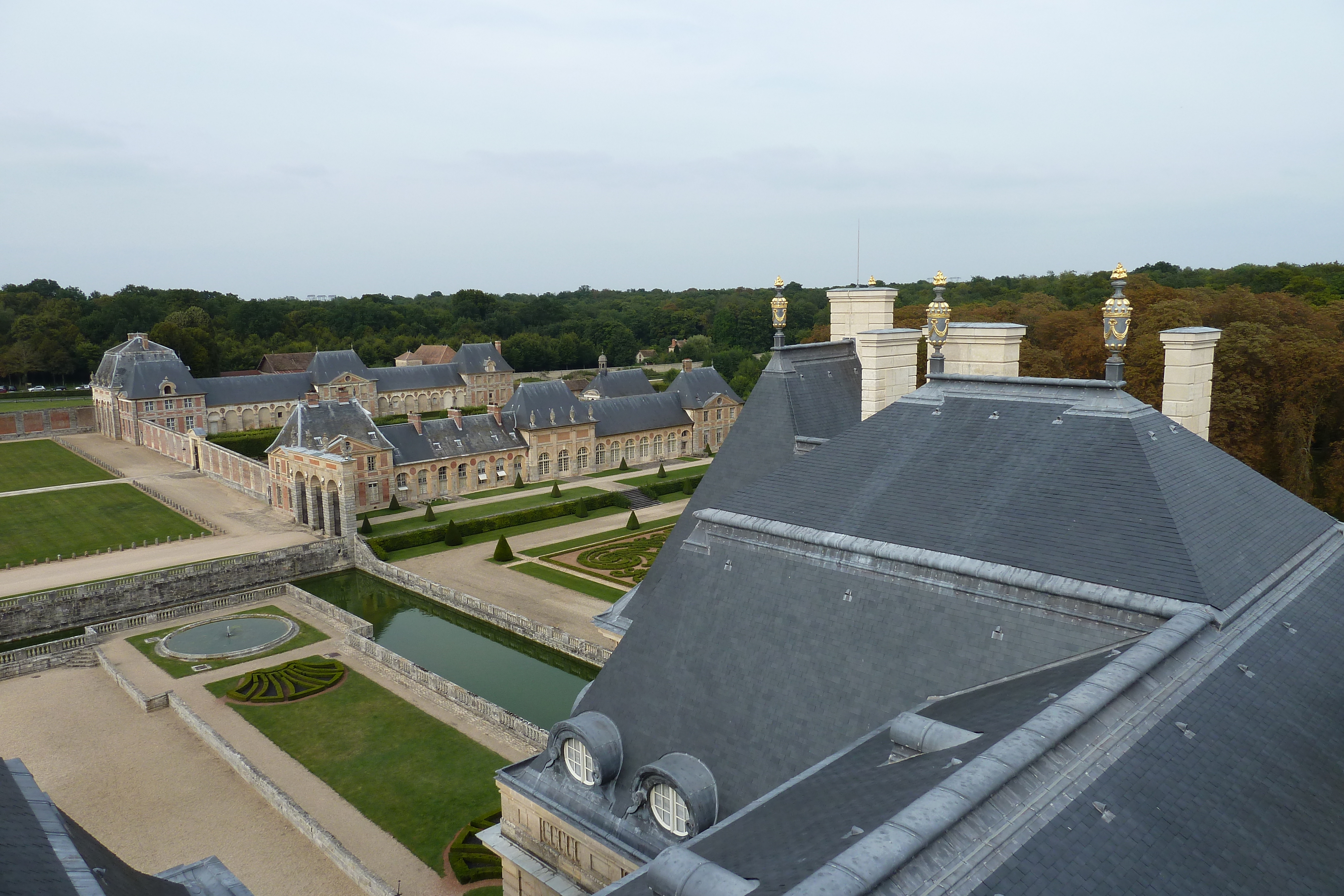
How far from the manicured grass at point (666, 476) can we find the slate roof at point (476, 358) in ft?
111

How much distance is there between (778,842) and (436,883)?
12.2 metres

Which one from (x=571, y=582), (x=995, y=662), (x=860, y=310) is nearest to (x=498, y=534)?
(x=571, y=582)

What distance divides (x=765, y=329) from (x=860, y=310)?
342 ft

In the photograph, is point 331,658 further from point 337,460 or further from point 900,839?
point 900,839

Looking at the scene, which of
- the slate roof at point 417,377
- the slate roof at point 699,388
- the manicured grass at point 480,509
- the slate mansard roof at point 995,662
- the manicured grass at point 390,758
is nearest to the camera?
the slate mansard roof at point 995,662

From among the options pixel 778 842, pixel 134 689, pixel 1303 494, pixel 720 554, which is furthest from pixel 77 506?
pixel 1303 494

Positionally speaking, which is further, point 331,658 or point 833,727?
point 331,658

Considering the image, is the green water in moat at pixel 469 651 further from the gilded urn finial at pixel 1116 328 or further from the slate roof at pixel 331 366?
the slate roof at pixel 331 366

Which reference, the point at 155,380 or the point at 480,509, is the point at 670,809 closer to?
the point at 480,509

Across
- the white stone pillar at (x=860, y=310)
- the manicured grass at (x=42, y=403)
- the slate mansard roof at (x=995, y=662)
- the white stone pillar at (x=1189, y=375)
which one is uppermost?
the white stone pillar at (x=860, y=310)

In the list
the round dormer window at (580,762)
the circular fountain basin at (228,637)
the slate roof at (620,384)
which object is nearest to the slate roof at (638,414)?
the slate roof at (620,384)

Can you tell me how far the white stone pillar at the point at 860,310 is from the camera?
1736 cm

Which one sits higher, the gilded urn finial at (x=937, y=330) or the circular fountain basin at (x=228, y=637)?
the gilded urn finial at (x=937, y=330)

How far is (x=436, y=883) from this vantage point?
16547 mm
